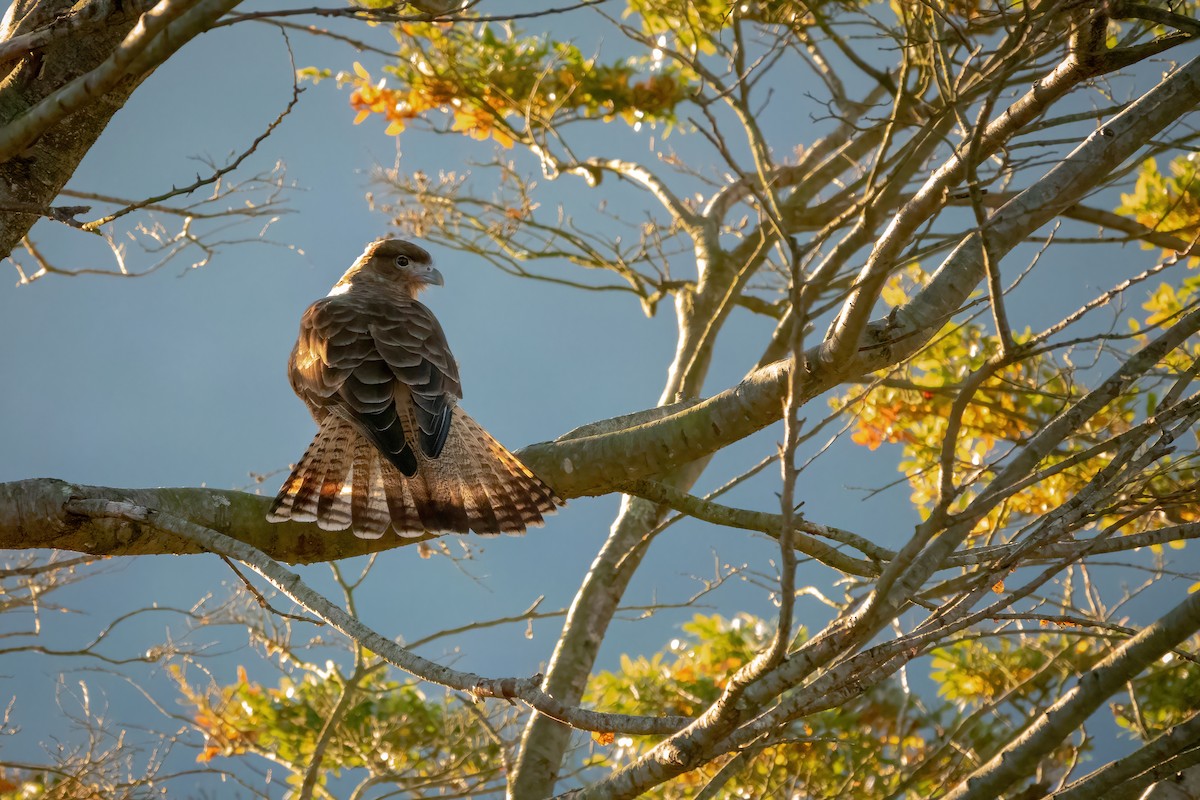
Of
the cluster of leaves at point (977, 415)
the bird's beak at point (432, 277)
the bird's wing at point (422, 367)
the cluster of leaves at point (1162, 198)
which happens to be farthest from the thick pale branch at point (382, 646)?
the cluster of leaves at point (1162, 198)

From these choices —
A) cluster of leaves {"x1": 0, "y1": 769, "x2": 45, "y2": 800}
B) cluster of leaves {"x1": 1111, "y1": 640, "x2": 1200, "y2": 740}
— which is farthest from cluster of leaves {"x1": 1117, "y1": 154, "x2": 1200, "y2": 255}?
cluster of leaves {"x1": 0, "y1": 769, "x2": 45, "y2": 800}

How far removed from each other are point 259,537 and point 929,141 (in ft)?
8.45

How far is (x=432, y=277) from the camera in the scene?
19.5ft

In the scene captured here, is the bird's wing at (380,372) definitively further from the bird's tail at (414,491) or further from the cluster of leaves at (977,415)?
the cluster of leaves at (977,415)

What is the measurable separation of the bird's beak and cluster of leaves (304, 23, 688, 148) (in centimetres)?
127

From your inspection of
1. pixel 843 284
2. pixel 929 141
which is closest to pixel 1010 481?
pixel 929 141

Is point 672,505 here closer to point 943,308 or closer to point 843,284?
point 943,308

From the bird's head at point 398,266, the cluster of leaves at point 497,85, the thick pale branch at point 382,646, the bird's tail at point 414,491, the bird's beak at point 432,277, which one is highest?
the cluster of leaves at point 497,85

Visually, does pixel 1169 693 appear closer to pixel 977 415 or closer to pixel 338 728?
pixel 977 415

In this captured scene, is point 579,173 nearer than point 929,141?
No

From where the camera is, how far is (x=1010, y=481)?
96.5 inches

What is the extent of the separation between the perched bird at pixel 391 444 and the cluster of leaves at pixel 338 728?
109 inches

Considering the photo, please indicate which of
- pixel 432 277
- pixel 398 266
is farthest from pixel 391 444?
pixel 398 266

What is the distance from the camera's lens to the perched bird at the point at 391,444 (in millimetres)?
3545
